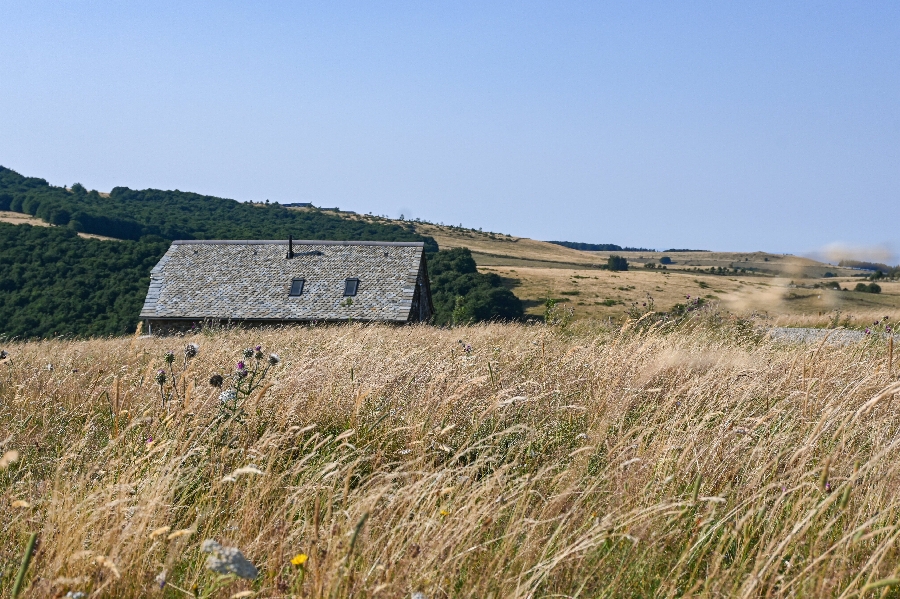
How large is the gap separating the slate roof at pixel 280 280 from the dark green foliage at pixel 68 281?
14285mm

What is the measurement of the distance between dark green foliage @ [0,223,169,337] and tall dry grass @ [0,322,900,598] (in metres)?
48.1

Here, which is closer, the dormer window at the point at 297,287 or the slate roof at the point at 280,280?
the slate roof at the point at 280,280

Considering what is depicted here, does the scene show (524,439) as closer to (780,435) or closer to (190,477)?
(780,435)

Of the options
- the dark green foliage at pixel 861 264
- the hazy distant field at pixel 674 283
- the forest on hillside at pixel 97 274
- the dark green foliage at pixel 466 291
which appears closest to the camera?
the dark green foliage at pixel 861 264

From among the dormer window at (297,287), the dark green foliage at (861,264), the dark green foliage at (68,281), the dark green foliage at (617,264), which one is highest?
the dark green foliage at (861,264)

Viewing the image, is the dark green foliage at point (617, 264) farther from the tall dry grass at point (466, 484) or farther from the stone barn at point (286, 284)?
the tall dry grass at point (466, 484)

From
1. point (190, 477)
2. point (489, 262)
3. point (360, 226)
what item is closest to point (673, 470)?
point (190, 477)

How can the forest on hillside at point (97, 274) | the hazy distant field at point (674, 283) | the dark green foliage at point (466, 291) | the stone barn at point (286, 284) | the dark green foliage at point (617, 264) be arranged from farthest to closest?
the dark green foliage at point (617, 264) → the dark green foliage at point (466, 291) → the forest on hillside at point (97, 274) → the stone barn at point (286, 284) → the hazy distant field at point (674, 283)

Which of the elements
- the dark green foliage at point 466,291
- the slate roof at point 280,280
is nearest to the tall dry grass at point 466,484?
the slate roof at point 280,280

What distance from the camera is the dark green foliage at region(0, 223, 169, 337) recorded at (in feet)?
173

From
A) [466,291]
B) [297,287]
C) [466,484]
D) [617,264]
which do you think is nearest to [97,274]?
[466,291]

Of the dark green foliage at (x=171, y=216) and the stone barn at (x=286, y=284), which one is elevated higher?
the dark green foliage at (x=171, y=216)

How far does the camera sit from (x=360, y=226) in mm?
119938

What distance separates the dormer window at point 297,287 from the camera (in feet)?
116
